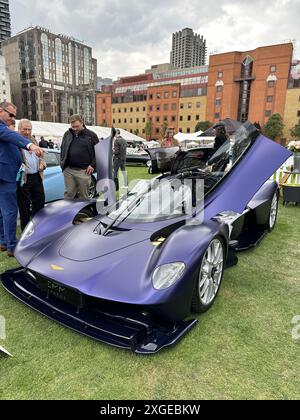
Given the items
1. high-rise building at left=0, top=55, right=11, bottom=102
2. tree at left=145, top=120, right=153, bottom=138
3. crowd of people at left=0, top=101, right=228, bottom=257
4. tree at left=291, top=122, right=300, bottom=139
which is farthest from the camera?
high-rise building at left=0, top=55, right=11, bottom=102

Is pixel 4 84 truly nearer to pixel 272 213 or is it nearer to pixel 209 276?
pixel 272 213

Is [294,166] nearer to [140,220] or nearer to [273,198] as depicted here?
[273,198]

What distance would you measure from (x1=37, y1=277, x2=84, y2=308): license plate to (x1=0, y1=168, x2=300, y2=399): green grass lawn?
0.29m

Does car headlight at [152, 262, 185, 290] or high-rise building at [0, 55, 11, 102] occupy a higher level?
high-rise building at [0, 55, 11, 102]

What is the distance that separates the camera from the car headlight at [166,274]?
202cm

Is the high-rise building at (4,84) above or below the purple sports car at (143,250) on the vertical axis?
above

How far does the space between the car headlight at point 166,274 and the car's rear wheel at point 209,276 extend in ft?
0.69

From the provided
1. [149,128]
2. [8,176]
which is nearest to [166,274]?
[8,176]

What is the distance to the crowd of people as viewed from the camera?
335cm

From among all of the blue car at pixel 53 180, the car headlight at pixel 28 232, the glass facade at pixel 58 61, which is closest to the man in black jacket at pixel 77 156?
the blue car at pixel 53 180

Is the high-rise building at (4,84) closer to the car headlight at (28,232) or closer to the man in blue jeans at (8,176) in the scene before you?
the man in blue jeans at (8,176)

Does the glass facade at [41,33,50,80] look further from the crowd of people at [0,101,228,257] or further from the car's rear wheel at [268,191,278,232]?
the car's rear wheel at [268,191,278,232]

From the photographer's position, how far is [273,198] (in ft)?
14.8

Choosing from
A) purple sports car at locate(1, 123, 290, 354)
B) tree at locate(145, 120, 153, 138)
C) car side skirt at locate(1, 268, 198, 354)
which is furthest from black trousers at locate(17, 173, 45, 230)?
tree at locate(145, 120, 153, 138)
